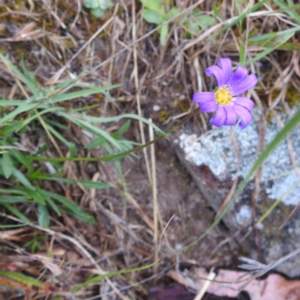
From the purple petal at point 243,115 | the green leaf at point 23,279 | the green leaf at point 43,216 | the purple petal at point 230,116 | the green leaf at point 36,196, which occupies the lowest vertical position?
the green leaf at point 23,279

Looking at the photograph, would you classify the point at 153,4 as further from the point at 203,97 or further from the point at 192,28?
the point at 203,97

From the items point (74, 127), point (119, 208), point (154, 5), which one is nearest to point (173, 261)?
point (119, 208)

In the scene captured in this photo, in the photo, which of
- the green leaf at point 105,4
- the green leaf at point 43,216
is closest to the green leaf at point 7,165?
the green leaf at point 43,216

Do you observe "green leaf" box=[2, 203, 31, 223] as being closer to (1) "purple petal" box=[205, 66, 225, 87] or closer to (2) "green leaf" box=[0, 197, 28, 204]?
(2) "green leaf" box=[0, 197, 28, 204]

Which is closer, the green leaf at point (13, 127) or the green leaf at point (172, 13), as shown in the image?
the green leaf at point (13, 127)

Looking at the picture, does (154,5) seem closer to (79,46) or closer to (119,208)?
(79,46)

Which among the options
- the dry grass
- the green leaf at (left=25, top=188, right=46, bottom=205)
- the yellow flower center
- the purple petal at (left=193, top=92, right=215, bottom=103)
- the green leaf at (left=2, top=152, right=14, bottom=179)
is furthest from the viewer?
the dry grass

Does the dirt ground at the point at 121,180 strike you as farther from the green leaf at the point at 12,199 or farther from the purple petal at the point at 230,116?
the purple petal at the point at 230,116

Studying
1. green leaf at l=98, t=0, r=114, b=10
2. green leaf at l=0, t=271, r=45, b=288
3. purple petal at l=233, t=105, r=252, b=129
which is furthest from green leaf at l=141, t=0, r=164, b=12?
green leaf at l=0, t=271, r=45, b=288
